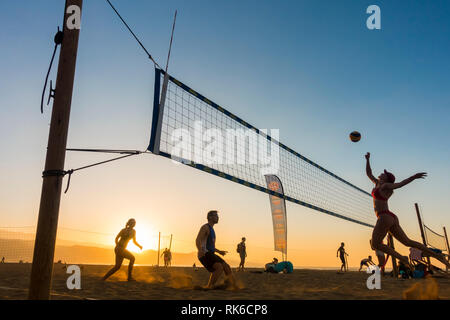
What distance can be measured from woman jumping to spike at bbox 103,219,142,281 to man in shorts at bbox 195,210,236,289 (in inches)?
87.2

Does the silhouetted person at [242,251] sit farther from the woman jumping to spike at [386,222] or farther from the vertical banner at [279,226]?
the woman jumping to spike at [386,222]

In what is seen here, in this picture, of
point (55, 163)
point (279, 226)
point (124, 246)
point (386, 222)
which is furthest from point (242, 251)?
point (55, 163)

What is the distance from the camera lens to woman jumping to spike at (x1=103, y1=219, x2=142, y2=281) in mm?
6760

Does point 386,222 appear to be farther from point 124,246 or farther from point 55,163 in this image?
point 124,246

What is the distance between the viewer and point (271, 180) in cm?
1202

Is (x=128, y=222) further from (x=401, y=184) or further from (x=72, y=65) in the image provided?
(x=401, y=184)

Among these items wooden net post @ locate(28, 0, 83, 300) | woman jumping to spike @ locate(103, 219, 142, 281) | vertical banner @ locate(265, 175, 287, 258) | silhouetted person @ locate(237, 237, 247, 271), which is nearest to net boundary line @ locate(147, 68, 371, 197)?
wooden net post @ locate(28, 0, 83, 300)

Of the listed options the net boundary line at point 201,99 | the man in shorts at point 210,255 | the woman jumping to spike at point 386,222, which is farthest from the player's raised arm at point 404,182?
the net boundary line at point 201,99

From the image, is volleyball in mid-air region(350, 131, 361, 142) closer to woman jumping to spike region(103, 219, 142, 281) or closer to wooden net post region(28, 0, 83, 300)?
woman jumping to spike region(103, 219, 142, 281)

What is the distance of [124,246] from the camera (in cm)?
692

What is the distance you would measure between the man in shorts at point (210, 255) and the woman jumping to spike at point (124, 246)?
2214 millimetres

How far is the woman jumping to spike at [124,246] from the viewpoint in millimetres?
6760
